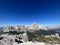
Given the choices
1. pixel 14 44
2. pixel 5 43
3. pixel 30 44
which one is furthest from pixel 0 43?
pixel 30 44

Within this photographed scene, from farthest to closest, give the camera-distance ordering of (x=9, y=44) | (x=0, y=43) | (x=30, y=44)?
1. (x=30, y=44)
2. (x=9, y=44)
3. (x=0, y=43)

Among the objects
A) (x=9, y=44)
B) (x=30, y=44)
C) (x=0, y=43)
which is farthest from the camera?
(x=30, y=44)

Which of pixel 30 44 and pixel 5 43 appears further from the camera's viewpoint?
pixel 30 44

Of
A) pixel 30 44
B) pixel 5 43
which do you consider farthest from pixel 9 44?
pixel 30 44

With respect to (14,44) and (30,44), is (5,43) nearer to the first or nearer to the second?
(14,44)

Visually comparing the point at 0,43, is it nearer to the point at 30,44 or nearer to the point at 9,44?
the point at 9,44

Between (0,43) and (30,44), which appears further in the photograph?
(30,44)

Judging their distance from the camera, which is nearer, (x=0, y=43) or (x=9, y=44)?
(x=0, y=43)
